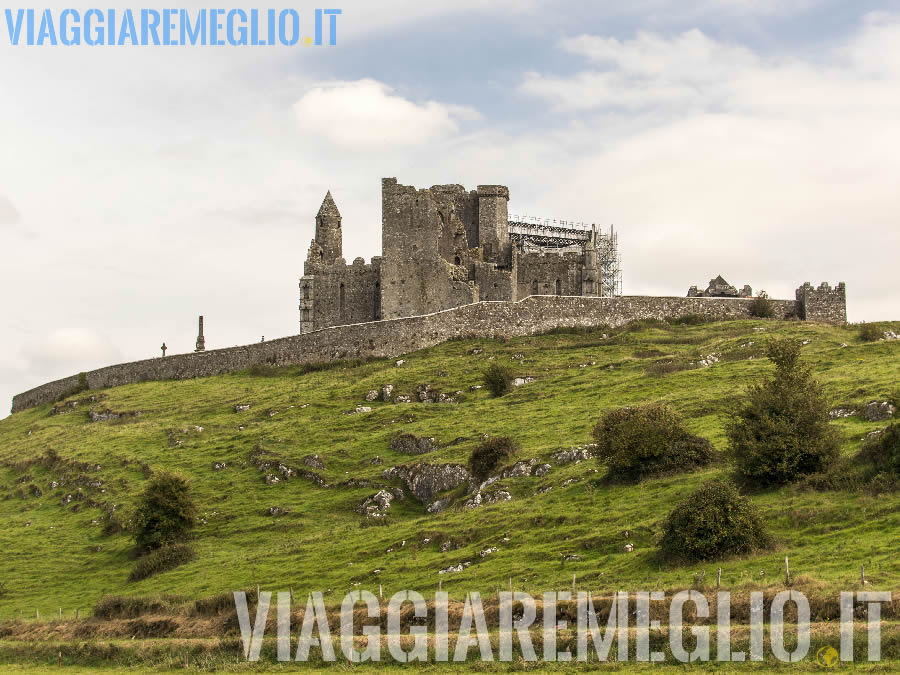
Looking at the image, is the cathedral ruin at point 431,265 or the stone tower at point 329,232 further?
the stone tower at point 329,232

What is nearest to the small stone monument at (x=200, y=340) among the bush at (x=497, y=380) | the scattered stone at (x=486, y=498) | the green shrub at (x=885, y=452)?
the bush at (x=497, y=380)

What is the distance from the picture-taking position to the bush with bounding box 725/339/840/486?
1740 inches

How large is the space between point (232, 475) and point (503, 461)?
1716 cm

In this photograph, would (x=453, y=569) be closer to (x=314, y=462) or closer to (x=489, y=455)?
(x=489, y=455)

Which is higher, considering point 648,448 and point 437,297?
point 437,297

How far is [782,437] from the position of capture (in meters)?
44.5

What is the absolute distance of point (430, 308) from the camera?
292ft

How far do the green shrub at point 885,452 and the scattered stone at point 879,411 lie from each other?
17.4 feet

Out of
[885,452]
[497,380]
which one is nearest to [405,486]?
[497,380]

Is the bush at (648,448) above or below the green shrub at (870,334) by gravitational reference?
below

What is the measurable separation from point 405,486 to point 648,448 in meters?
13.9

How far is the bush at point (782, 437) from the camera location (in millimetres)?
44188

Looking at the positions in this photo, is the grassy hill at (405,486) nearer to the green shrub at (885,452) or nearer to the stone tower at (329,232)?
the green shrub at (885,452)

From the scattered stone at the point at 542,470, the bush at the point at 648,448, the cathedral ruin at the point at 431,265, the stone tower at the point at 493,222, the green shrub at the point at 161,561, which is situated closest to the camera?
the bush at the point at 648,448
